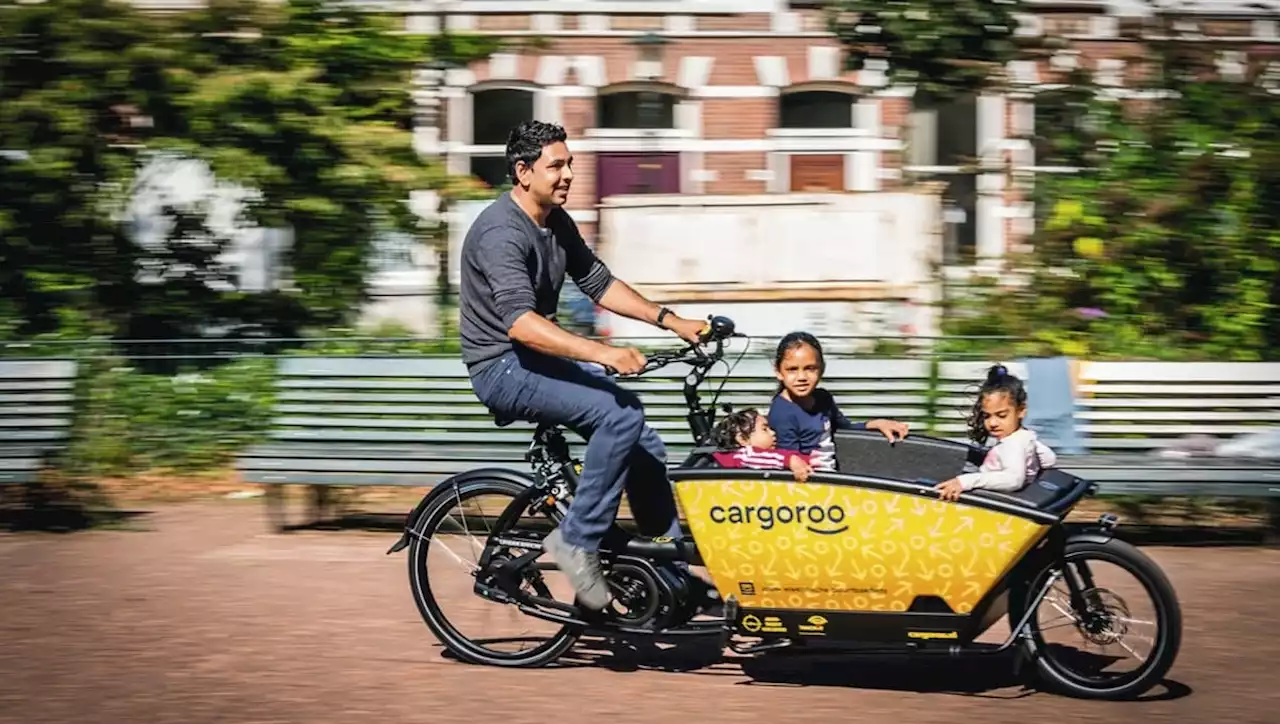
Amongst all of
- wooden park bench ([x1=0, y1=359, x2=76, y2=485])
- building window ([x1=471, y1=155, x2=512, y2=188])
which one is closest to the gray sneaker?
wooden park bench ([x1=0, y1=359, x2=76, y2=485])

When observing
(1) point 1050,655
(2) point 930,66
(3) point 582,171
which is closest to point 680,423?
(1) point 1050,655

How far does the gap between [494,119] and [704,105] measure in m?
1.96

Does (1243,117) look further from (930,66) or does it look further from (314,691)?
(314,691)

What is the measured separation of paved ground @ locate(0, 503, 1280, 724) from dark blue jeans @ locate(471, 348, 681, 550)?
60 cm

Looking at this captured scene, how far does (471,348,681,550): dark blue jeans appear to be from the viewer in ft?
19.0

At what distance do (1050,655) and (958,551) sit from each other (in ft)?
1.93

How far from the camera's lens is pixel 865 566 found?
558 centimetres

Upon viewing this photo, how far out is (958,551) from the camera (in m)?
5.50

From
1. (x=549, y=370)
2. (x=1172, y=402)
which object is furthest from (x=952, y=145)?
(x=549, y=370)

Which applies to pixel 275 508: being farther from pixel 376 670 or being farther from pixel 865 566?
pixel 865 566

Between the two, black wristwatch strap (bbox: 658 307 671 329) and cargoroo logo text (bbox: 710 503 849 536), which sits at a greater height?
black wristwatch strap (bbox: 658 307 671 329)

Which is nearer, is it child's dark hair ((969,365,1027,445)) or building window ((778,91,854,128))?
child's dark hair ((969,365,1027,445))

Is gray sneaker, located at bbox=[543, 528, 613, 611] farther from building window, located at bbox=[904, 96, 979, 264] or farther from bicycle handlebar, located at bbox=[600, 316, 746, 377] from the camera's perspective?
building window, located at bbox=[904, 96, 979, 264]

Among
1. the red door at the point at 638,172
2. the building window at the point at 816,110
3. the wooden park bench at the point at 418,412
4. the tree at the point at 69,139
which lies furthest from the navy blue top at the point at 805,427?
the building window at the point at 816,110
